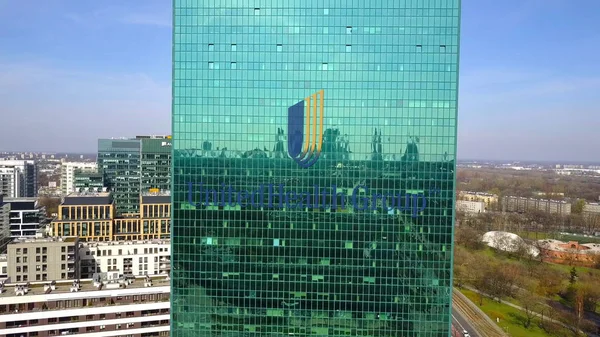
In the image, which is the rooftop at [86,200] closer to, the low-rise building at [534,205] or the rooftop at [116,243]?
the rooftop at [116,243]

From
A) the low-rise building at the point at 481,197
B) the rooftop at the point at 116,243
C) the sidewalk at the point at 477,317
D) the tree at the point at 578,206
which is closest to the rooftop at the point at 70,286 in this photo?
the rooftop at the point at 116,243

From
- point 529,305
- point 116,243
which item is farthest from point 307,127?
point 529,305

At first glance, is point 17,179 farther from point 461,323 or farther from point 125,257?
point 461,323

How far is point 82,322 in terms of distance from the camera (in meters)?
49.5

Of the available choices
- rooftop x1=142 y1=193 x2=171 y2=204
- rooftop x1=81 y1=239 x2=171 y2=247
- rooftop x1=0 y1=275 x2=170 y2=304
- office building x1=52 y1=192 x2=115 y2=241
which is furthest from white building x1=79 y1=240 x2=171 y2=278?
rooftop x1=0 y1=275 x2=170 y2=304

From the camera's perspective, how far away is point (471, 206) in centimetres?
16138

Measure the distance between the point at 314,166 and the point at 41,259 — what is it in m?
51.2

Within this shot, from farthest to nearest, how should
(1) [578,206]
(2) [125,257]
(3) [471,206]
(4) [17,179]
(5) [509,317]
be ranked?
(4) [17,179], (3) [471,206], (1) [578,206], (2) [125,257], (5) [509,317]

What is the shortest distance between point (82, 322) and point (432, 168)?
42.8m

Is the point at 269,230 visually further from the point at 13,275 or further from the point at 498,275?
the point at 498,275

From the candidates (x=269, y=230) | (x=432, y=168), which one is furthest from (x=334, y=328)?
(x=432, y=168)

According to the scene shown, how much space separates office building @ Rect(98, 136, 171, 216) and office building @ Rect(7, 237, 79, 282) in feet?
159

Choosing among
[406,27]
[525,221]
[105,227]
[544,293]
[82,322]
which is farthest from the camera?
[525,221]

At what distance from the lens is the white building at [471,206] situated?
519 feet
